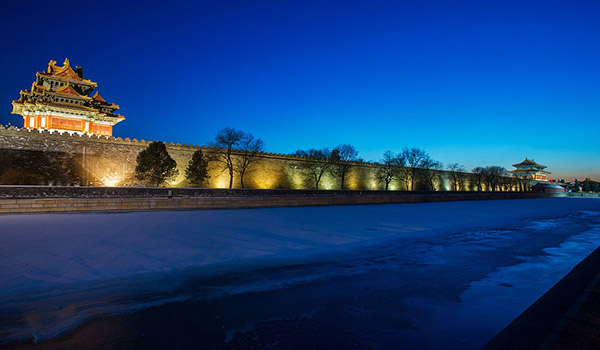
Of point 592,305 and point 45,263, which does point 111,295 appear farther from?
point 592,305

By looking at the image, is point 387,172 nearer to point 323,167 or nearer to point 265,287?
point 323,167

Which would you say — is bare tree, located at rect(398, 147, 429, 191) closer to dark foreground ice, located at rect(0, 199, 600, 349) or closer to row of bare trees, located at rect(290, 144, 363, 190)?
row of bare trees, located at rect(290, 144, 363, 190)

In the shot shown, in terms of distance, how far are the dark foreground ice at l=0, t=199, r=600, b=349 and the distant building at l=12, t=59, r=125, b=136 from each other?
21.3m

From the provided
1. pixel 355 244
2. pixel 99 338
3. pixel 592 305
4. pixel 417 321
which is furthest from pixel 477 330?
pixel 355 244

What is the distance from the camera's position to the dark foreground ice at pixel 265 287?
3119mm

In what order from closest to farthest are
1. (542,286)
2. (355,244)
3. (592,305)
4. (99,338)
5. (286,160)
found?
1. (592,305)
2. (99,338)
3. (542,286)
4. (355,244)
5. (286,160)

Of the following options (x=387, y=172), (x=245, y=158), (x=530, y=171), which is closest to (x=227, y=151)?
(x=245, y=158)

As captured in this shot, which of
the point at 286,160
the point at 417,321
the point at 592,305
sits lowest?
the point at 417,321

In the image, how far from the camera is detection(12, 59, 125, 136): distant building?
25828mm

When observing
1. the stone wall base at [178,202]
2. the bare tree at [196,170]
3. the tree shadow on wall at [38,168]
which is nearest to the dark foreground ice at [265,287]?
the stone wall base at [178,202]

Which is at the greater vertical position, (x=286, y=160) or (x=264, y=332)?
(x=286, y=160)

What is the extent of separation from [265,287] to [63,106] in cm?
2898

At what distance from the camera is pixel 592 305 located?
260 centimetres

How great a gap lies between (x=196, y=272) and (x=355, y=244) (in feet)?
13.2
